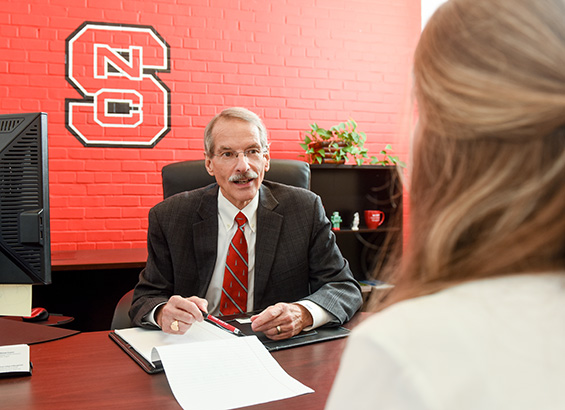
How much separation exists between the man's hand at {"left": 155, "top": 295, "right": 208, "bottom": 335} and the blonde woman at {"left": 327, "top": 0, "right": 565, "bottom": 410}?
0.82 m

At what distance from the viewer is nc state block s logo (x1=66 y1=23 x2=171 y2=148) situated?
316 centimetres

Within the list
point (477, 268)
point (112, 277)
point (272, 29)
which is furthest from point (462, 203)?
point (272, 29)

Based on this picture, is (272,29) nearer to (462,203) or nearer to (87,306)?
(87,306)

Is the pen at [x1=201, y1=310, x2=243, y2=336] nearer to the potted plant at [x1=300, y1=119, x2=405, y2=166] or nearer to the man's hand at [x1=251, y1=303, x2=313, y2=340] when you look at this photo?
the man's hand at [x1=251, y1=303, x2=313, y2=340]

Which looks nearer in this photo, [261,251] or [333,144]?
[261,251]

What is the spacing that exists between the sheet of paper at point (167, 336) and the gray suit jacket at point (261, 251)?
0.33 metres

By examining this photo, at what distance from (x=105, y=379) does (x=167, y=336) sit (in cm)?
26

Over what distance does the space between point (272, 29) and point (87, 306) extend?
222 centimetres

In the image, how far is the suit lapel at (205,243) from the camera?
1674 millimetres

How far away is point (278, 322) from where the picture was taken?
1.21m

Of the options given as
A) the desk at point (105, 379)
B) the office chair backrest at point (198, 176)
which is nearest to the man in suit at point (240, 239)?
the office chair backrest at point (198, 176)

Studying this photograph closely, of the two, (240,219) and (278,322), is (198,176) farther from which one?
(278,322)

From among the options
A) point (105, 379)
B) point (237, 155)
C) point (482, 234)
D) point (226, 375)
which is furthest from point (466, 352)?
point (237, 155)

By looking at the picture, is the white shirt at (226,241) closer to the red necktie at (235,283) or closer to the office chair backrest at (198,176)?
the red necktie at (235,283)
